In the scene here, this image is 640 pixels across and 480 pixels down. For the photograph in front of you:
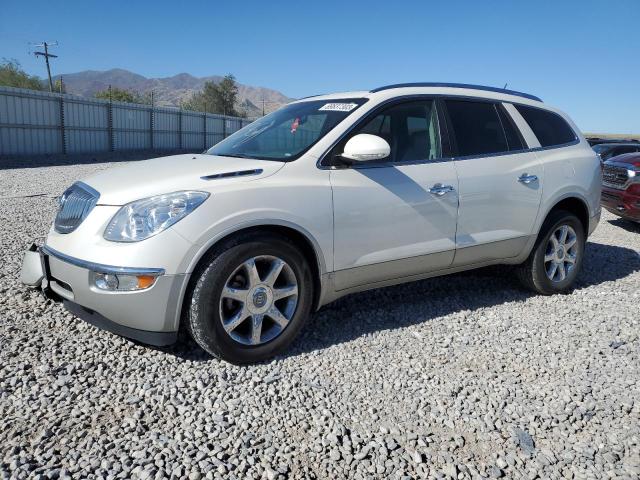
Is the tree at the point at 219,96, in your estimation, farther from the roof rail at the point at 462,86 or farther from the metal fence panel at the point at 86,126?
the roof rail at the point at 462,86

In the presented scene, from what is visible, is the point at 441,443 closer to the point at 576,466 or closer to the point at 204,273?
the point at 576,466

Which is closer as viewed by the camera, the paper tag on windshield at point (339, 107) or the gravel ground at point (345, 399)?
the gravel ground at point (345, 399)

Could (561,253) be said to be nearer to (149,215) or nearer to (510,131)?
(510,131)

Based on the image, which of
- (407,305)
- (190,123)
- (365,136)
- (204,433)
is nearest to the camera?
(204,433)

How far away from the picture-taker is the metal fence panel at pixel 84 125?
64.3 feet

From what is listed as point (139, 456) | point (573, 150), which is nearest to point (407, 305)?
point (573, 150)

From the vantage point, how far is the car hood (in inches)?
117

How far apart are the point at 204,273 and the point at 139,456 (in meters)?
1.04

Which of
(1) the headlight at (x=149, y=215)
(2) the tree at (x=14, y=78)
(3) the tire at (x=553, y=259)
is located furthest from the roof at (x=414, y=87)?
(2) the tree at (x=14, y=78)

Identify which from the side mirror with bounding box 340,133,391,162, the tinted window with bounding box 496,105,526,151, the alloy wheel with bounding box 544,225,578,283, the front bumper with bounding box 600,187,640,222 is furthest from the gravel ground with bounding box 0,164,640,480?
the front bumper with bounding box 600,187,640,222

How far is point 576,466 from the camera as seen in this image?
240 centimetres

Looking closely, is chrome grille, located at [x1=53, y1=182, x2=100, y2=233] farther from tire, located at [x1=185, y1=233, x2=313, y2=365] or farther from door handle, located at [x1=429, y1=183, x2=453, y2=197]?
door handle, located at [x1=429, y1=183, x2=453, y2=197]

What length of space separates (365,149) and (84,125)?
23332mm

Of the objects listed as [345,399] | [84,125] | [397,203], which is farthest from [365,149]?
[84,125]
